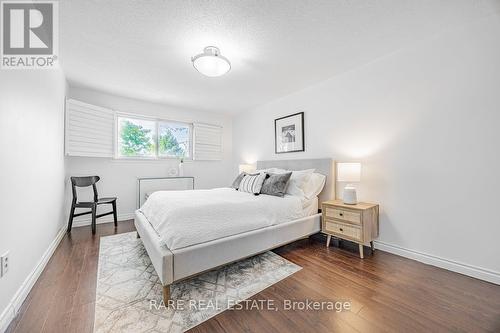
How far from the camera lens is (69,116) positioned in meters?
3.09

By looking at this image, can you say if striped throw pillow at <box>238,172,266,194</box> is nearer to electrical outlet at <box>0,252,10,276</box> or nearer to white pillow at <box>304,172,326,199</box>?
white pillow at <box>304,172,326,199</box>

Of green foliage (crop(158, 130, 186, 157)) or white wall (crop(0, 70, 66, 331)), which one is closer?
white wall (crop(0, 70, 66, 331))

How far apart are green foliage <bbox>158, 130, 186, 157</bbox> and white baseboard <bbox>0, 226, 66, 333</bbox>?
2.44 meters

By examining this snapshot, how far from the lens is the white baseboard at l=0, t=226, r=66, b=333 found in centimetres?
124

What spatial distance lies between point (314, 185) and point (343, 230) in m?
0.72

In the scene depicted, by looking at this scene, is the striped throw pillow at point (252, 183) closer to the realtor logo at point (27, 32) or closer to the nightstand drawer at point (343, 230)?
the nightstand drawer at point (343, 230)

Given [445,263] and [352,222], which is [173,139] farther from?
[445,263]

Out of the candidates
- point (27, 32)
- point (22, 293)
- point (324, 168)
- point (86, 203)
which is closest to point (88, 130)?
point (86, 203)

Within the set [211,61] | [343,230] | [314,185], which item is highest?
[211,61]

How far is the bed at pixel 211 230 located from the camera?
155 cm

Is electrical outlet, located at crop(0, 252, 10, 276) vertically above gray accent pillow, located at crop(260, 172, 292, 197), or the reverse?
gray accent pillow, located at crop(260, 172, 292, 197)

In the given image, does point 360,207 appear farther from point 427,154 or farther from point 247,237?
point 247,237

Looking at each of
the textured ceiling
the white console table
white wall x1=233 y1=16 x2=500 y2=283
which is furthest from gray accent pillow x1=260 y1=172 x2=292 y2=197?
the white console table

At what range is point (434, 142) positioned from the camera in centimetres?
204
